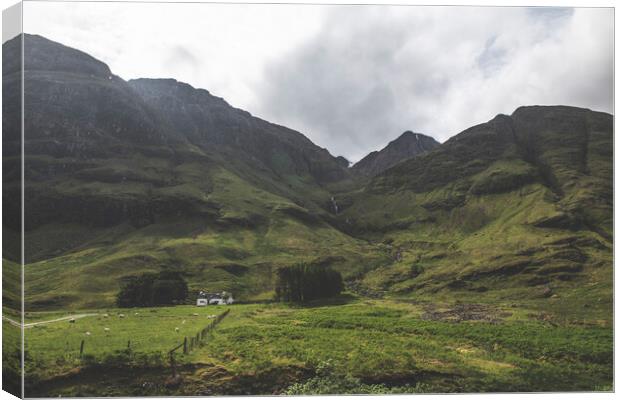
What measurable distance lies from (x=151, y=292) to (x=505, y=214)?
116m

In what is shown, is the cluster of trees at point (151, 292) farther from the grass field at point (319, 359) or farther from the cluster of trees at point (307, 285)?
the grass field at point (319, 359)

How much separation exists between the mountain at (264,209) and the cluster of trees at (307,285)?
1450 cm

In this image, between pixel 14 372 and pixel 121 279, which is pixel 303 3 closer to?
pixel 14 372

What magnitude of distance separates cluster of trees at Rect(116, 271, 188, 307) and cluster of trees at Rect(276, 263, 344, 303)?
12.0 m

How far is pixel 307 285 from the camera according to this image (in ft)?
168

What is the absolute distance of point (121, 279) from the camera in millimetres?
73375

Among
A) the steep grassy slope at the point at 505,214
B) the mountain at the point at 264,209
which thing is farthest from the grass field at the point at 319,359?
the steep grassy slope at the point at 505,214

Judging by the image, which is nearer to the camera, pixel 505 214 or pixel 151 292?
pixel 151 292

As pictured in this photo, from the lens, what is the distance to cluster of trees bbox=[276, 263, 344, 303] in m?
50.3

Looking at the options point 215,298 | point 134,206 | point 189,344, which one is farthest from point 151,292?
point 134,206

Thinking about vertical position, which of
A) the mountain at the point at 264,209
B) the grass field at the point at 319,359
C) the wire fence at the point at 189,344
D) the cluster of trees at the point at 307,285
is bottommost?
the grass field at the point at 319,359

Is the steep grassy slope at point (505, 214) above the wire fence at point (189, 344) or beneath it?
above

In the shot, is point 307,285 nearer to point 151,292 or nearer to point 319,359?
point 151,292

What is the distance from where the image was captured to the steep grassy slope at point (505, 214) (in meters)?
65.6
